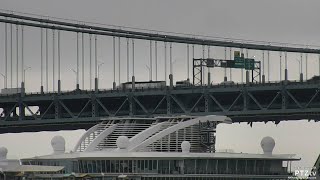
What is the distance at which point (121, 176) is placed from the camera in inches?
7869

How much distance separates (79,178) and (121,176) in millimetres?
4846

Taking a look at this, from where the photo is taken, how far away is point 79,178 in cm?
19825
